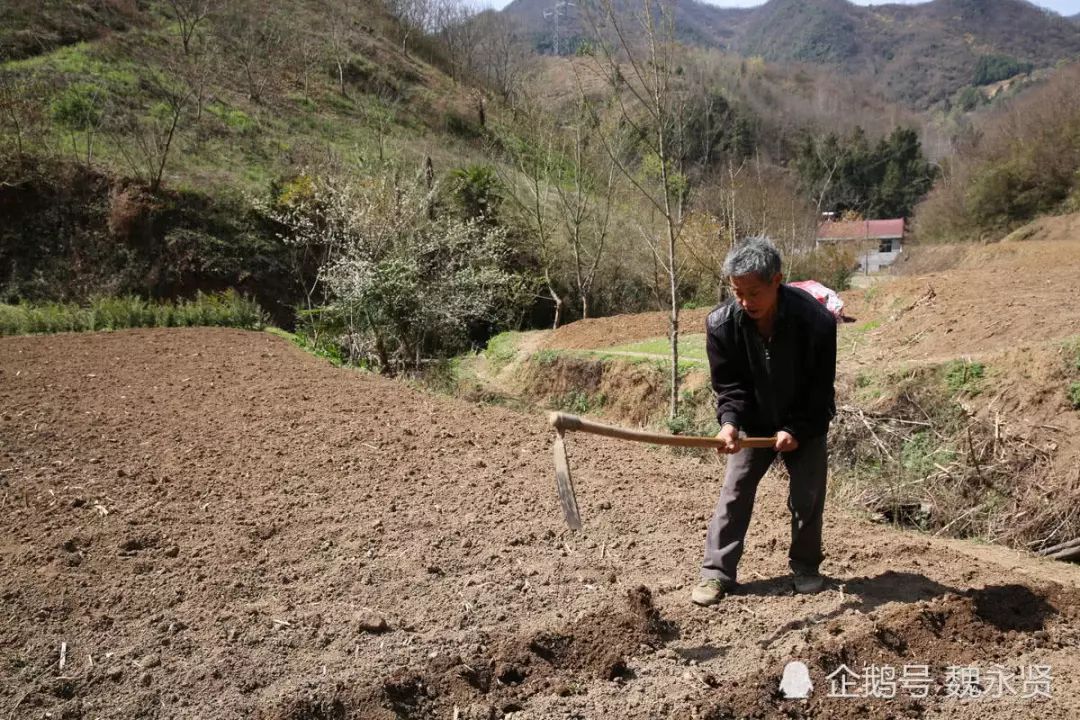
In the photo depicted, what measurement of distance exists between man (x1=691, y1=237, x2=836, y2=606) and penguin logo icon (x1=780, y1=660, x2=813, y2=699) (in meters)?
0.55

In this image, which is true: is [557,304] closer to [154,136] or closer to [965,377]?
[154,136]

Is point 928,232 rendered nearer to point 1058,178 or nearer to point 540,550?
point 1058,178

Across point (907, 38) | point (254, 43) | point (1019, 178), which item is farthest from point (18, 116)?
A: point (907, 38)

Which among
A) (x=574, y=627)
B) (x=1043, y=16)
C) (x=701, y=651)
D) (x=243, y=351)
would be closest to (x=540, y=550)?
(x=574, y=627)

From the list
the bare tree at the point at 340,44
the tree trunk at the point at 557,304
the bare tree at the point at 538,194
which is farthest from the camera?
the bare tree at the point at 340,44

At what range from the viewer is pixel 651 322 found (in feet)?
47.1

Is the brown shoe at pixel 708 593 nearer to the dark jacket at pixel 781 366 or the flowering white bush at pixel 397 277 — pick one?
the dark jacket at pixel 781 366

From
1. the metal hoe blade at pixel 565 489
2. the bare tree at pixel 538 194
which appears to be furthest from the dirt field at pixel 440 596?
the bare tree at pixel 538 194

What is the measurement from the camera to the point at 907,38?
439ft

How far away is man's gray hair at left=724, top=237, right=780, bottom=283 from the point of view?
10.3ft

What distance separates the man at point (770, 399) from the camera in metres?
3.31

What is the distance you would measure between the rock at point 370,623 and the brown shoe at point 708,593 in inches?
54.7

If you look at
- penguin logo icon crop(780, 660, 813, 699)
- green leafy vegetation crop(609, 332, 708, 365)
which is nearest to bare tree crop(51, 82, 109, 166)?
green leafy vegetation crop(609, 332, 708, 365)

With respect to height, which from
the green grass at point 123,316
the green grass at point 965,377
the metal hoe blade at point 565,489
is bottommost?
the green grass at point 123,316
